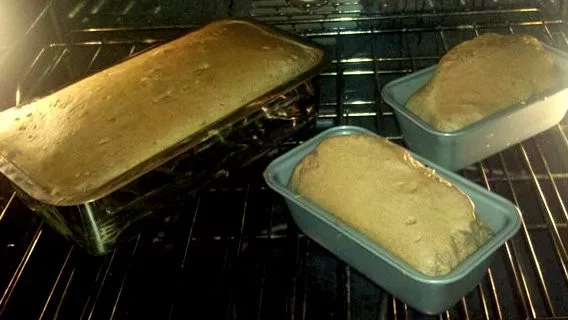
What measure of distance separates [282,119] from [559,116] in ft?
1.47

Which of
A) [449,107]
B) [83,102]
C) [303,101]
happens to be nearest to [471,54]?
[449,107]

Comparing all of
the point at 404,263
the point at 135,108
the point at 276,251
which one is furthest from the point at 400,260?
the point at 135,108

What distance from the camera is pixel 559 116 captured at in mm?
1132

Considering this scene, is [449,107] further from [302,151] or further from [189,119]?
[189,119]

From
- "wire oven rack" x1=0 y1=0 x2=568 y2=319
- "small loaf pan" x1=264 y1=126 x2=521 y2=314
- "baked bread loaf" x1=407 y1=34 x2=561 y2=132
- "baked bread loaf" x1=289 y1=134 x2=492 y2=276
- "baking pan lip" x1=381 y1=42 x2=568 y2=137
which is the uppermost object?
"baked bread loaf" x1=407 y1=34 x2=561 y2=132

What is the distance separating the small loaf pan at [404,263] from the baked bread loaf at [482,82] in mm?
116

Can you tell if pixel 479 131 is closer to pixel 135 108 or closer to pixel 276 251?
pixel 276 251

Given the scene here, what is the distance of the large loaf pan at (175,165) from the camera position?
0.93 m

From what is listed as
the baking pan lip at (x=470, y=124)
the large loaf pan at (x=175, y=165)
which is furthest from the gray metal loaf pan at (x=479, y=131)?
the large loaf pan at (x=175, y=165)

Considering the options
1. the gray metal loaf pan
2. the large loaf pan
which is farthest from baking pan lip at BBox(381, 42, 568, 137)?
the large loaf pan

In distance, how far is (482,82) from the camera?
1095 millimetres

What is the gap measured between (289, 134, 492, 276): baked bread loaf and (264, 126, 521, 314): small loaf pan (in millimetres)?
16

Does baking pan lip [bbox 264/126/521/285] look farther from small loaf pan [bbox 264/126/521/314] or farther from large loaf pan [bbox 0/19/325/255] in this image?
large loaf pan [bbox 0/19/325/255]

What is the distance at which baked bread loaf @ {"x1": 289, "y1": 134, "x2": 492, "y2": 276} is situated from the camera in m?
0.83
